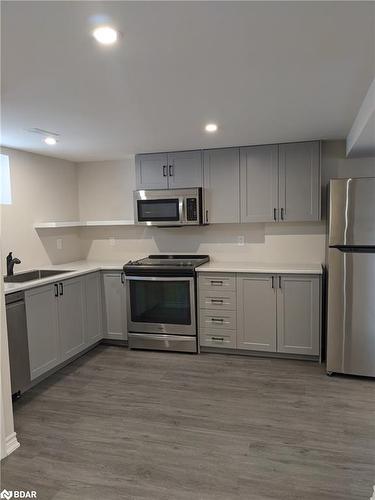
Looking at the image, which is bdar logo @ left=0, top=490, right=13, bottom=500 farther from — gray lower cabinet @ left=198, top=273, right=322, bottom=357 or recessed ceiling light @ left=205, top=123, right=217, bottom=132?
recessed ceiling light @ left=205, top=123, right=217, bottom=132

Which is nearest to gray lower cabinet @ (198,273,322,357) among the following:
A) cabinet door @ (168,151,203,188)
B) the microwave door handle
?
the microwave door handle

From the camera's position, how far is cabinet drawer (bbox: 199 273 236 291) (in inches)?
146

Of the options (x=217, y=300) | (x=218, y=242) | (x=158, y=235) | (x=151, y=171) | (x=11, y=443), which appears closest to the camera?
(x=11, y=443)

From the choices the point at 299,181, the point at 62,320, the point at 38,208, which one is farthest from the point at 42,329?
the point at 299,181

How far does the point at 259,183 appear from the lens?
3855mm

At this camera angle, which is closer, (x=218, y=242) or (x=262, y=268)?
(x=262, y=268)

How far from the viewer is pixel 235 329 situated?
375cm

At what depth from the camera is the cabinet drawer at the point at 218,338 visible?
12.4 ft

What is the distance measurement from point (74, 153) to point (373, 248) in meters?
3.22

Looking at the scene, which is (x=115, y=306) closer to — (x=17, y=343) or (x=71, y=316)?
(x=71, y=316)

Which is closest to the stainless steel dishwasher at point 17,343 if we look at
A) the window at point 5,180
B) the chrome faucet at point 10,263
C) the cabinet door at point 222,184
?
the chrome faucet at point 10,263

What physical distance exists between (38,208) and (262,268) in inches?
101

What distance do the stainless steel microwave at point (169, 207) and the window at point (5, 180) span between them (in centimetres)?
132

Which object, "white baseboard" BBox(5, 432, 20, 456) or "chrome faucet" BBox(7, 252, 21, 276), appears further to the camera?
"chrome faucet" BBox(7, 252, 21, 276)
